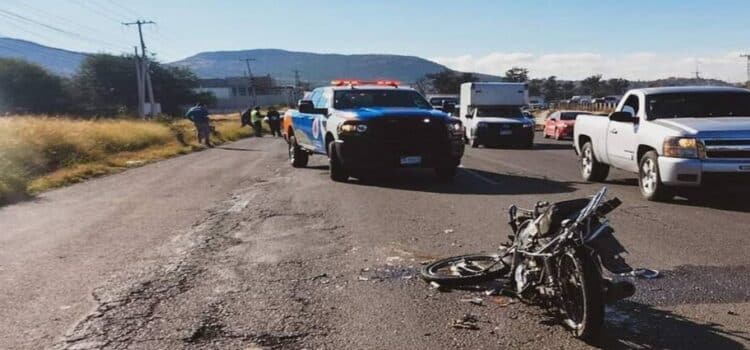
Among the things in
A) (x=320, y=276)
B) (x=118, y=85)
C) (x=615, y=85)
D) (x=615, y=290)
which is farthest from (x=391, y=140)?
(x=615, y=85)

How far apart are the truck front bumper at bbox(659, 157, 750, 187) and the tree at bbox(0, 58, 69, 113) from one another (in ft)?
286

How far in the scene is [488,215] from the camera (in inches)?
371

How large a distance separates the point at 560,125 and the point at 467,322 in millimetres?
29343

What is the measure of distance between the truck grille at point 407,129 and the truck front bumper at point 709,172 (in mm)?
4560

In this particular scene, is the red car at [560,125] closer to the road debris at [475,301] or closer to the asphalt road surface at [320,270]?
the asphalt road surface at [320,270]

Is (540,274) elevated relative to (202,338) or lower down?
elevated

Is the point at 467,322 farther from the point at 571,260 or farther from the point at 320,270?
the point at 320,270

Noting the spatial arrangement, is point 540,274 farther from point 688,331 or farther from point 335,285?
point 335,285

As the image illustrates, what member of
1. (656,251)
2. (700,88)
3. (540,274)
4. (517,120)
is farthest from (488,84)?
(540,274)

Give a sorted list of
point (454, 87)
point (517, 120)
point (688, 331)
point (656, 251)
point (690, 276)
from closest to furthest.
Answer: point (688, 331) → point (690, 276) → point (656, 251) → point (517, 120) → point (454, 87)

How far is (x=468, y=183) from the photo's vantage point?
13359mm

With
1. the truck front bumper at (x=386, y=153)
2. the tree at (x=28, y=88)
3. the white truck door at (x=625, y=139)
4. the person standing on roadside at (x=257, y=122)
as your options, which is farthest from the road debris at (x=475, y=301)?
the tree at (x=28, y=88)

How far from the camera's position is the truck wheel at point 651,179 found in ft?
33.6

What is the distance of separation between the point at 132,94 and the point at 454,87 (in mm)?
45615
